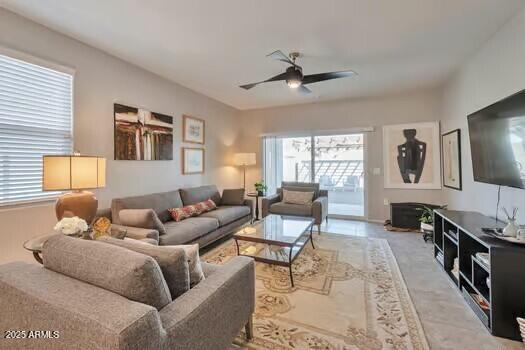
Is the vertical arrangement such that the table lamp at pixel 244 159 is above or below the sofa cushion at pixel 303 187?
above

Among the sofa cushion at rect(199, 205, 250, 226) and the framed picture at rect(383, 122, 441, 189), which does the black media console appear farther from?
the sofa cushion at rect(199, 205, 250, 226)

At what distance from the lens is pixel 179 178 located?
418 cm

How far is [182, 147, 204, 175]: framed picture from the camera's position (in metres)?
4.27

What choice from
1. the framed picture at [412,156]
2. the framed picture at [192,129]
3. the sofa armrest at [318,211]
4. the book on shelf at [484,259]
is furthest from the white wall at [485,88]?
the framed picture at [192,129]

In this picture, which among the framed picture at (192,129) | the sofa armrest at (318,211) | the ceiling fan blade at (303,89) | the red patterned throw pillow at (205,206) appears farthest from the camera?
A: the framed picture at (192,129)

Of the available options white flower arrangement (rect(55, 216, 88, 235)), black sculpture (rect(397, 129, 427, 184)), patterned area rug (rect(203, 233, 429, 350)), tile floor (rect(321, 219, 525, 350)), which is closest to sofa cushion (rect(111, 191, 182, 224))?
patterned area rug (rect(203, 233, 429, 350))

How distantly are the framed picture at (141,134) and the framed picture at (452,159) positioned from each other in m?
4.41

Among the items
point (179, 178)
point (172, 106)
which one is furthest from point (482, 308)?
point (172, 106)

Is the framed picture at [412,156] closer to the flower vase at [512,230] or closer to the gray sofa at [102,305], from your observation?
the flower vase at [512,230]

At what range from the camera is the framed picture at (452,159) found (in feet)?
11.5

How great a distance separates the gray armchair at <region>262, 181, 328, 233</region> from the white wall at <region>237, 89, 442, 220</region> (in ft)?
3.95

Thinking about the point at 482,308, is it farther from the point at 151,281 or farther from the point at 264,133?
the point at 264,133

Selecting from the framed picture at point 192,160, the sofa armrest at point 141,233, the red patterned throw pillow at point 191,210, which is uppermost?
the framed picture at point 192,160

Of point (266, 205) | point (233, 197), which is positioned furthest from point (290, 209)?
point (233, 197)
